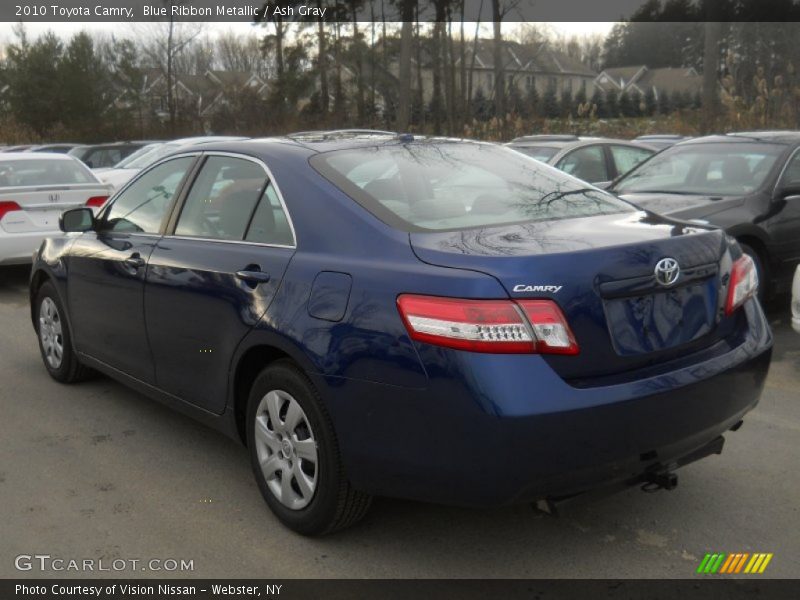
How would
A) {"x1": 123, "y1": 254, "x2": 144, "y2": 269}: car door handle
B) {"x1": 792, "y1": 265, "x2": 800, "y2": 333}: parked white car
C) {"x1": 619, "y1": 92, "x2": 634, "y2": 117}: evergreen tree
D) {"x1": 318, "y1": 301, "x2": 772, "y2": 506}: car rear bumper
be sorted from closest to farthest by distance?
{"x1": 318, "y1": 301, "x2": 772, "y2": 506}: car rear bumper, {"x1": 123, "y1": 254, "x2": 144, "y2": 269}: car door handle, {"x1": 792, "y1": 265, "x2": 800, "y2": 333}: parked white car, {"x1": 619, "y1": 92, "x2": 634, "y2": 117}: evergreen tree

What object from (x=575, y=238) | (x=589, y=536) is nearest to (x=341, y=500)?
(x=589, y=536)

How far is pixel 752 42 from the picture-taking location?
32281mm

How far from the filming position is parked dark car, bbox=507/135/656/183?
10.4 m

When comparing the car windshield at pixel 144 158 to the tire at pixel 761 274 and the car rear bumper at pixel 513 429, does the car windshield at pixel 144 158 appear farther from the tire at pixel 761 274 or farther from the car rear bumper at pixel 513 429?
the car rear bumper at pixel 513 429

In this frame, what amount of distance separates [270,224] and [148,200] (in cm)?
137

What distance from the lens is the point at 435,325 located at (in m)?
2.96

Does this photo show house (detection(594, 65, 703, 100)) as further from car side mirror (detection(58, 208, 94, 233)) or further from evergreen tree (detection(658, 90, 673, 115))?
car side mirror (detection(58, 208, 94, 233))

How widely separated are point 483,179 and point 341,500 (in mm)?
1579

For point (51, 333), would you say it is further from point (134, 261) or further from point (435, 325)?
point (435, 325)

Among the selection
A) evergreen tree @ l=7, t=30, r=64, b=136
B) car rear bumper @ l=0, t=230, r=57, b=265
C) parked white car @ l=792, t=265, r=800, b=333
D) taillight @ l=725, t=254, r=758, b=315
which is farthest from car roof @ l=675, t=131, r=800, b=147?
evergreen tree @ l=7, t=30, r=64, b=136

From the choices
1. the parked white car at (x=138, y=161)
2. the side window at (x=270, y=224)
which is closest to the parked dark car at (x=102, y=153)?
the parked white car at (x=138, y=161)

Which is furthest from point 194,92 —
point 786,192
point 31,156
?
point 786,192

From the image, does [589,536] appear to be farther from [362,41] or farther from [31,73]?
[31,73]

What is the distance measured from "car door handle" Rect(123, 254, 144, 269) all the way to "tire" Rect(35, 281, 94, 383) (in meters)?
1.16
